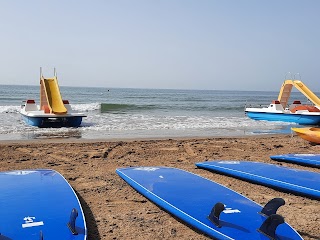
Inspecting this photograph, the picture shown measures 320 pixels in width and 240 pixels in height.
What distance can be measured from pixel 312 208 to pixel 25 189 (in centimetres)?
367

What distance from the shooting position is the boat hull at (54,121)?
13.7m

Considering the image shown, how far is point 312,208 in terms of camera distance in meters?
4.45

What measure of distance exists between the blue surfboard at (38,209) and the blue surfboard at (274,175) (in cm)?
276

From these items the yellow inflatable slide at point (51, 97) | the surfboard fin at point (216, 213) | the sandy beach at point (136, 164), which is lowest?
the sandy beach at point (136, 164)

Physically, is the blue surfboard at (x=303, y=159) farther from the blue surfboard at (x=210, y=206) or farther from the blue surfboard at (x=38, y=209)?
the blue surfboard at (x=38, y=209)

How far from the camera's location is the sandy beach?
380cm

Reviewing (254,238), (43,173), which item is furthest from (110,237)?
(43,173)

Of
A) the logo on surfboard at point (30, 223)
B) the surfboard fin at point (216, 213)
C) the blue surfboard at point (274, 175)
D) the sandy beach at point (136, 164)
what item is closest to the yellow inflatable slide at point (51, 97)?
the sandy beach at point (136, 164)

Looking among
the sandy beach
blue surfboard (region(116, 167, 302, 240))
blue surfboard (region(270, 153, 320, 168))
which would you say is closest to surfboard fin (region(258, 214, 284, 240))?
blue surfboard (region(116, 167, 302, 240))

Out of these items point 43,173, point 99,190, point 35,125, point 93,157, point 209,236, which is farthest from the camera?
point 35,125

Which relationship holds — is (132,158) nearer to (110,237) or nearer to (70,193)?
(70,193)

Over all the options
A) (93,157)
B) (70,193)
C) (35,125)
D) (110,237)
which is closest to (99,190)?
(70,193)

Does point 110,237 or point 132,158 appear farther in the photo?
point 132,158

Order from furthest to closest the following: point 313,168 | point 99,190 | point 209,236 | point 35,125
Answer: point 35,125
point 313,168
point 99,190
point 209,236
